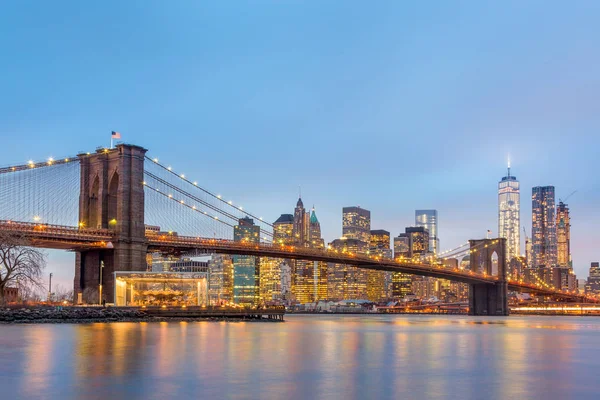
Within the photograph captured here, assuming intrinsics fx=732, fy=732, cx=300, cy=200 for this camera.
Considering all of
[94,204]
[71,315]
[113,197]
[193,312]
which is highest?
[113,197]

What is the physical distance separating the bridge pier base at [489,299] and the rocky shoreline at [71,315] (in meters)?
81.0

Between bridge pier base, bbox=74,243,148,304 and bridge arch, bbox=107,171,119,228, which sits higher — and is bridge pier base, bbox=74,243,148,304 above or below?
below

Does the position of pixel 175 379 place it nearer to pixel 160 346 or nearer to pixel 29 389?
pixel 29 389

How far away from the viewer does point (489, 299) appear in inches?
5379

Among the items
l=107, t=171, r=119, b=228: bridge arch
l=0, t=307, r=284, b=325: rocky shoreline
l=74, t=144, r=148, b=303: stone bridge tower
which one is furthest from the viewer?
l=107, t=171, r=119, b=228: bridge arch

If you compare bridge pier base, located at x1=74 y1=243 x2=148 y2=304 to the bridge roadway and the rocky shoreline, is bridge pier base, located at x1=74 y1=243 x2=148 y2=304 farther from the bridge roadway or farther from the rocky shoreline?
the rocky shoreline

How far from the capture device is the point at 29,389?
817 inches

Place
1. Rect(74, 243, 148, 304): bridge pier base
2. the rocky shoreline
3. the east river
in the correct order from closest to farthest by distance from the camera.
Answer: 1. the east river
2. the rocky shoreline
3. Rect(74, 243, 148, 304): bridge pier base

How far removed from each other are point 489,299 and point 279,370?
116789 mm

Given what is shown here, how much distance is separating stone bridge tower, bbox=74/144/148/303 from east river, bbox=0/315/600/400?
103ft

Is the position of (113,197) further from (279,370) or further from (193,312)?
(279,370)

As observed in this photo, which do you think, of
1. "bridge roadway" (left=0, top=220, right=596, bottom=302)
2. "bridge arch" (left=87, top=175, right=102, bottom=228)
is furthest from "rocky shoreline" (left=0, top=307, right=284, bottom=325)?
"bridge arch" (left=87, top=175, right=102, bottom=228)

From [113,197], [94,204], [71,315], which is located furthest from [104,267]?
[71,315]

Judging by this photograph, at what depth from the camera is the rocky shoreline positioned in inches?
2354
